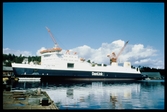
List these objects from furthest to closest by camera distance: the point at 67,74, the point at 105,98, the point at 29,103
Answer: the point at 67,74, the point at 105,98, the point at 29,103

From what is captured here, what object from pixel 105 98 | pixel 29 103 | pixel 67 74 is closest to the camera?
pixel 29 103

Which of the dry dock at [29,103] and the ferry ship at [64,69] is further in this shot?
the ferry ship at [64,69]

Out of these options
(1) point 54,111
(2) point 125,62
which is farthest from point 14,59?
(1) point 54,111

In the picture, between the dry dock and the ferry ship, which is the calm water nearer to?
the dry dock

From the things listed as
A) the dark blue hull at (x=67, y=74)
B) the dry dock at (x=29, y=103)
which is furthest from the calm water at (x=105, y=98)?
the dark blue hull at (x=67, y=74)

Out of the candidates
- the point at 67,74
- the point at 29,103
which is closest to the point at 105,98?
the point at 29,103

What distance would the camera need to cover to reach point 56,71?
147ft

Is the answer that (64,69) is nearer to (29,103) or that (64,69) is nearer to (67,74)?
(67,74)

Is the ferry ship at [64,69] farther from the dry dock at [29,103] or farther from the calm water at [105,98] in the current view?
the dry dock at [29,103]

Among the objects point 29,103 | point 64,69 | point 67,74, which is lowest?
point 29,103

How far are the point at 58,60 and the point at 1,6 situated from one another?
1596 inches

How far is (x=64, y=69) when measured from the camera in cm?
4606

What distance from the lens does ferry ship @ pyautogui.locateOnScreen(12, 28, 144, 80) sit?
4222cm

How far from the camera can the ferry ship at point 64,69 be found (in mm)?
42219
